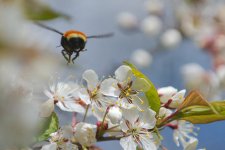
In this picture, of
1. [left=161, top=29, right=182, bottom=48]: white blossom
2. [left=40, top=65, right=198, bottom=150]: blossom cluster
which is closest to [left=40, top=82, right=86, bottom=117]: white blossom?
[left=40, top=65, right=198, bottom=150]: blossom cluster

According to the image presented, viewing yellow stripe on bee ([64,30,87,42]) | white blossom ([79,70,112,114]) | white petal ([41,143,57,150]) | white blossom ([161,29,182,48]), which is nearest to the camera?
white petal ([41,143,57,150])

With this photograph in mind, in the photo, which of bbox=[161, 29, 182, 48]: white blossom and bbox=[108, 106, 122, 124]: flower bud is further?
bbox=[161, 29, 182, 48]: white blossom

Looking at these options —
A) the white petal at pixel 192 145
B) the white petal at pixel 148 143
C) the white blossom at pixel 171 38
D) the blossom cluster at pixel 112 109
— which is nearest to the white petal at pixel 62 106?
the blossom cluster at pixel 112 109

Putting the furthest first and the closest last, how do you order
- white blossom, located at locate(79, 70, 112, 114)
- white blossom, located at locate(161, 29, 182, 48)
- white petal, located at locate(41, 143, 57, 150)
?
white blossom, located at locate(161, 29, 182, 48) < white blossom, located at locate(79, 70, 112, 114) < white petal, located at locate(41, 143, 57, 150)

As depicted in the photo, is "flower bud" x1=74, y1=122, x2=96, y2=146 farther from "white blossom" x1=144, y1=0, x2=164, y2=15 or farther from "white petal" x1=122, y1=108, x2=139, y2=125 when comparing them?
"white blossom" x1=144, y1=0, x2=164, y2=15

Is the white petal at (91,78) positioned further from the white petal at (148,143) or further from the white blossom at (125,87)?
the white petal at (148,143)

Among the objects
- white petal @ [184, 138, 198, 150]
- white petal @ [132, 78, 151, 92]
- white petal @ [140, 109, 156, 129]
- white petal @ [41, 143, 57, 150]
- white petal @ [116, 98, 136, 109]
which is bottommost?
white petal @ [41, 143, 57, 150]
